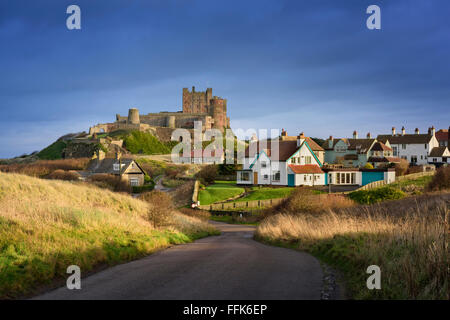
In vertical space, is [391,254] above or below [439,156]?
below

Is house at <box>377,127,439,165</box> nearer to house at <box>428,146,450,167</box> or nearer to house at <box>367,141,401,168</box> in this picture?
house at <box>428,146,450,167</box>

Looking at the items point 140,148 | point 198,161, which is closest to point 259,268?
point 198,161

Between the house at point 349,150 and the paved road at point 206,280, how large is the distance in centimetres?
7482

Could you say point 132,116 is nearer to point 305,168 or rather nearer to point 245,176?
point 245,176

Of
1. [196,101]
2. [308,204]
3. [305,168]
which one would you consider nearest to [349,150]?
[305,168]


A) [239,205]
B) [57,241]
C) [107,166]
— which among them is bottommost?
[239,205]

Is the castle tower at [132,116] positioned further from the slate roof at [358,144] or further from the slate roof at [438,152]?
the slate roof at [438,152]

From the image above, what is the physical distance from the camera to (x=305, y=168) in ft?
203

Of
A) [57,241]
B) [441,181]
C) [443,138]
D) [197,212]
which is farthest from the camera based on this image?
[443,138]

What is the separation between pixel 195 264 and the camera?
1155 cm

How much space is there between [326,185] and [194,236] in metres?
42.1

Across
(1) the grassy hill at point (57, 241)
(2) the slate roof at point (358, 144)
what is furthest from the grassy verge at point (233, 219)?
(2) the slate roof at point (358, 144)

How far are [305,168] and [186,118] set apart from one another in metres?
105

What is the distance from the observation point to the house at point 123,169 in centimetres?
6284
